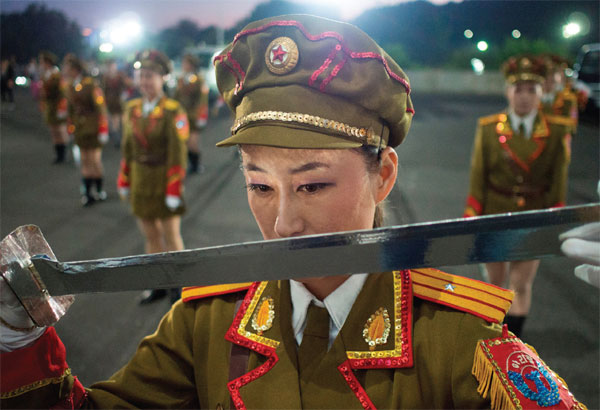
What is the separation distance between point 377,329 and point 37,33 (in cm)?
2225

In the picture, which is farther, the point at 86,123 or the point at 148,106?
the point at 86,123

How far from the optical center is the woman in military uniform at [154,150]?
13.1 ft

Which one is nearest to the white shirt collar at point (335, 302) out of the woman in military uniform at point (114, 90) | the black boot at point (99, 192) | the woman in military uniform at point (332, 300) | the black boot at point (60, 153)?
the woman in military uniform at point (332, 300)

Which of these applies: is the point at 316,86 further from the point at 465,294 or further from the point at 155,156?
the point at 155,156

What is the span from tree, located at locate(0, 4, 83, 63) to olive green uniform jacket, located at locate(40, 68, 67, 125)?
8281 mm

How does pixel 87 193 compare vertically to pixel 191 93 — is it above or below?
Answer: below

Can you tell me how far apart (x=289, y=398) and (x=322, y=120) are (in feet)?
2.17

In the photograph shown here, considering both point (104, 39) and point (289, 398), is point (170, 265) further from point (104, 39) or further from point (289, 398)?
point (104, 39)

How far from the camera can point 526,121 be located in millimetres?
3355

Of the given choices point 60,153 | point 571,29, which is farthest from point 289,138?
point 60,153

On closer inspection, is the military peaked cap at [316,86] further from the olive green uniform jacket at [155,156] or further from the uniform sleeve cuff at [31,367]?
the olive green uniform jacket at [155,156]

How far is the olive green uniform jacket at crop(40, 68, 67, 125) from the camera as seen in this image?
27.2ft

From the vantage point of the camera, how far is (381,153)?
117cm

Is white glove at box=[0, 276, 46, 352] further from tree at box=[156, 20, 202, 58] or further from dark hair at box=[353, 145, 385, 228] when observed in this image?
tree at box=[156, 20, 202, 58]
